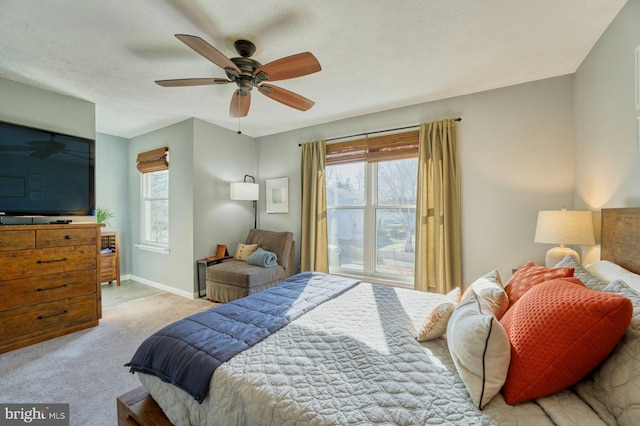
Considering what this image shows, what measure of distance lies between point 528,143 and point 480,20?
1486 mm

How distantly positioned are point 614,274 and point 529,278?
0.49m

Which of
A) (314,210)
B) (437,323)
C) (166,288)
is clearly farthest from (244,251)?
(437,323)

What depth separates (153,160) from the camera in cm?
432

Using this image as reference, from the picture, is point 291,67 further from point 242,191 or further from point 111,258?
point 111,258

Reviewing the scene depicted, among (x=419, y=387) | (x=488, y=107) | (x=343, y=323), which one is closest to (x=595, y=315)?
(x=419, y=387)

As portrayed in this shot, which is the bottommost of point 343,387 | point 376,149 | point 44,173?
point 343,387

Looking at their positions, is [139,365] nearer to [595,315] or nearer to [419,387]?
[419,387]

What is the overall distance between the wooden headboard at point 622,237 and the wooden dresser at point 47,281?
178 inches

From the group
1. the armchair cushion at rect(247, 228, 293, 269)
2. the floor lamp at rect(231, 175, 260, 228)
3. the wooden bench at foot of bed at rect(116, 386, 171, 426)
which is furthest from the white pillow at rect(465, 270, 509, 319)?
the floor lamp at rect(231, 175, 260, 228)

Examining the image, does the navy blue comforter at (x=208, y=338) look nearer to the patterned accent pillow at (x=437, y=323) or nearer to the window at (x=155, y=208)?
the patterned accent pillow at (x=437, y=323)

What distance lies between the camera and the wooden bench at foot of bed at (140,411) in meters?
1.28

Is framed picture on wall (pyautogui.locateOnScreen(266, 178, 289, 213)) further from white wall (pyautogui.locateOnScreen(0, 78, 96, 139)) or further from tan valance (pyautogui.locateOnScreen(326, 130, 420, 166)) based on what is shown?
white wall (pyautogui.locateOnScreen(0, 78, 96, 139))

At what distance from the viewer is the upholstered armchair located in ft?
11.0

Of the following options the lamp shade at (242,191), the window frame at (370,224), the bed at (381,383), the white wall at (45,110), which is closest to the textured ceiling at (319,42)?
the white wall at (45,110)
